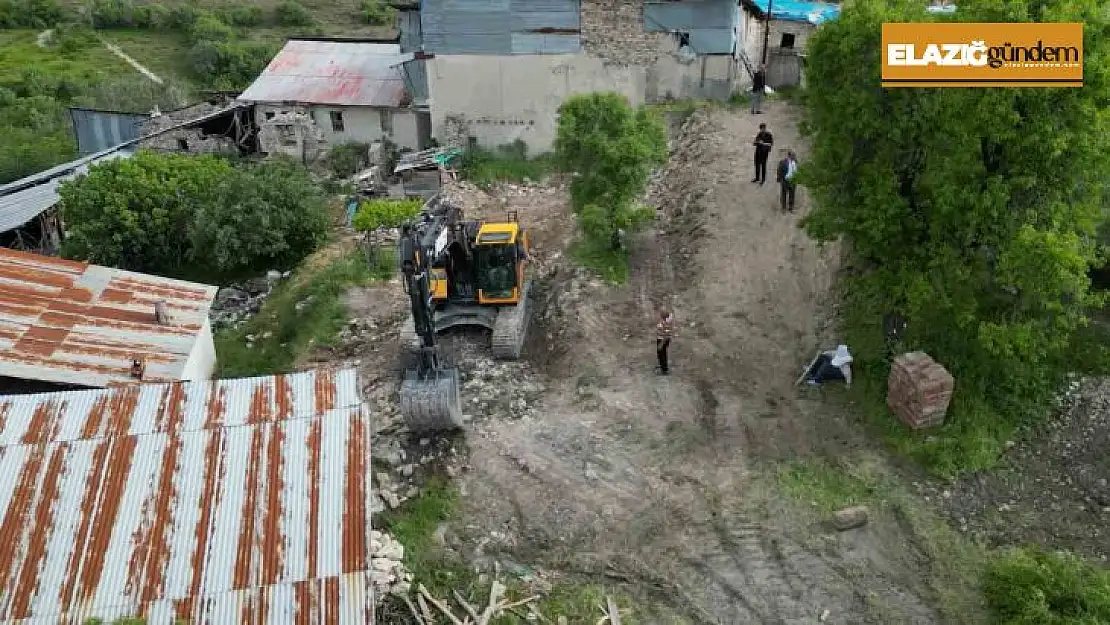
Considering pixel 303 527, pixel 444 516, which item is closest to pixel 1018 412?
pixel 444 516

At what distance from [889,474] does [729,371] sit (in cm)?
345


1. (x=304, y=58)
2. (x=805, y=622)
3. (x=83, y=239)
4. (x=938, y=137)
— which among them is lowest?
(x=805, y=622)

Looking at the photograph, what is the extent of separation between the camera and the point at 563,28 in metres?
25.2

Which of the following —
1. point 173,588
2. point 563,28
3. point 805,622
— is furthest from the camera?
point 563,28

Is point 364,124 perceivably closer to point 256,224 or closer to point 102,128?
point 256,224

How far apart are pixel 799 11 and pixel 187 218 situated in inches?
856

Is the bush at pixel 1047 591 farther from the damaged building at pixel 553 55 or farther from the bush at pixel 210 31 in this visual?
the bush at pixel 210 31

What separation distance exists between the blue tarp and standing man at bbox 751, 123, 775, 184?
37.9ft

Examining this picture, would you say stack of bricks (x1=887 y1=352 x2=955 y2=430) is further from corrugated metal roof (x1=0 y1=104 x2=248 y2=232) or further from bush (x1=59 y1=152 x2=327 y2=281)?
corrugated metal roof (x1=0 y1=104 x2=248 y2=232)

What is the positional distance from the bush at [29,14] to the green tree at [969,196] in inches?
2511

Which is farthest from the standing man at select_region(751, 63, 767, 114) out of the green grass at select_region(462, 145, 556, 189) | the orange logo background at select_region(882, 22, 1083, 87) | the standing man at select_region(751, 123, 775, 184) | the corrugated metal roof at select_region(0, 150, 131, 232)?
the corrugated metal roof at select_region(0, 150, 131, 232)

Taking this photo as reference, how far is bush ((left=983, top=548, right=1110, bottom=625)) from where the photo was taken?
387 inches

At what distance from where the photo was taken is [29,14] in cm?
6047

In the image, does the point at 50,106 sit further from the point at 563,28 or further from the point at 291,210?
the point at 563,28
